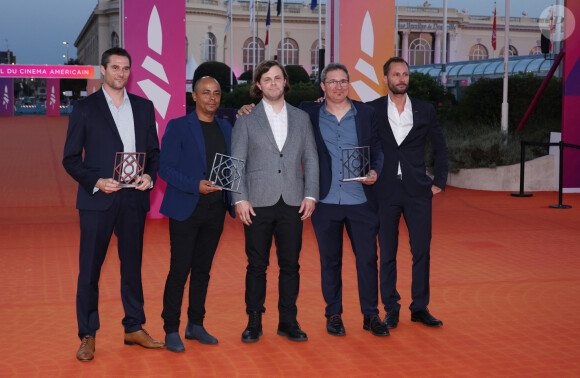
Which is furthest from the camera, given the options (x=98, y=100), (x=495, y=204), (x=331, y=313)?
(x=495, y=204)

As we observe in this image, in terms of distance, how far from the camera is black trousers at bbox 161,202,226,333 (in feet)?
18.2

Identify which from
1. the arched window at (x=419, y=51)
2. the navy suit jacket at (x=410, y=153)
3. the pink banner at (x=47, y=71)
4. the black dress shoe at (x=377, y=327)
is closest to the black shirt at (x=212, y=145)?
the navy suit jacket at (x=410, y=153)

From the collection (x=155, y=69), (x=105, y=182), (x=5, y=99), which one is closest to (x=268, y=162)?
(x=105, y=182)

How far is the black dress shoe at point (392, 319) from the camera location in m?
6.18

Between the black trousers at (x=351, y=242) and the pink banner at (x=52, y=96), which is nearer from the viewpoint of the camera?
the black trousers at (x=351, y=242)

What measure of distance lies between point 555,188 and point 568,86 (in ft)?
7.99

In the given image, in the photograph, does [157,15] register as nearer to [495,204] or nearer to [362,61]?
[362,61]

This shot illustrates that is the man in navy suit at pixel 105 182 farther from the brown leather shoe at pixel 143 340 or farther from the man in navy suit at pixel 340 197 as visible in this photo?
the man in navy suit at pixel 340 197

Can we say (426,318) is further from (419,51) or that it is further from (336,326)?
(419,51)

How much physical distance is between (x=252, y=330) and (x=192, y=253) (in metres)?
0.77

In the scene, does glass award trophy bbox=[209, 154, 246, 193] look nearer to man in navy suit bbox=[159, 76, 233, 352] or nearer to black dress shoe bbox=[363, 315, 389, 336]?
man in navy suit bbox=[159, 76, 233, 352]

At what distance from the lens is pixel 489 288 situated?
299 inches

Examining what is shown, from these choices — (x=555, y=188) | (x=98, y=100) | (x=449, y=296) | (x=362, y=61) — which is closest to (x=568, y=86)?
(x=555, y=188)

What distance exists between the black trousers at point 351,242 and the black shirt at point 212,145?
0.88 meters
